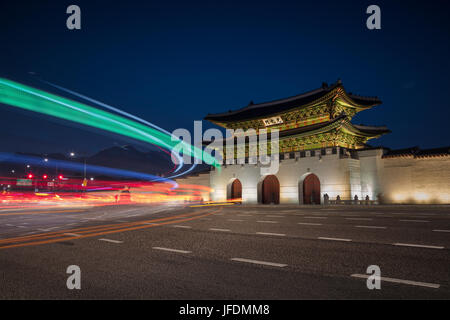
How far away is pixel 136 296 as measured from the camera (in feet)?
12.6

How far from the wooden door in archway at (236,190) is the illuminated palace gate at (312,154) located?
147mm

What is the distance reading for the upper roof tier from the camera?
30359 mm

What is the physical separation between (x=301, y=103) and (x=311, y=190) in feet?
35.6

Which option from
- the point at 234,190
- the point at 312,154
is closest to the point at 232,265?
the point at 312,154

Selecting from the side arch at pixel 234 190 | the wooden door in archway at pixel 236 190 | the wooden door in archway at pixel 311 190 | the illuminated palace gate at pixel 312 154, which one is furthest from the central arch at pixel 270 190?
the wooden door in archway at pixel 236 190

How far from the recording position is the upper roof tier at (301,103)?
30359 millimetres

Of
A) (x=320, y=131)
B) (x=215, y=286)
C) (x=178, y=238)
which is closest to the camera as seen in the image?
(x=215, y=286)

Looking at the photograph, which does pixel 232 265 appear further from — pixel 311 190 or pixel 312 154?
pixel 311 190

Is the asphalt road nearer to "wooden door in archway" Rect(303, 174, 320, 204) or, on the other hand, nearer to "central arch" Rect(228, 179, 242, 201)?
"wooden door in archway" Rect(303, 174, 320, 204)

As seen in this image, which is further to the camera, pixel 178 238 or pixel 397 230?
pixel 397 230

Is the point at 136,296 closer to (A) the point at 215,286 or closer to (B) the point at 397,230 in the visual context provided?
(A) the point at 215,286

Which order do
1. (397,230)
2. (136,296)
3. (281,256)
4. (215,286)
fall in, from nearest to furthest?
(136,296) < (215,286) < (281,256) < (397,230)
